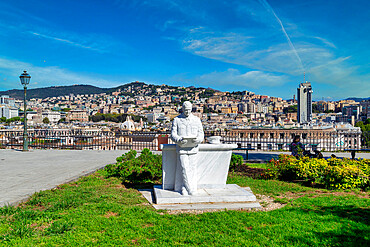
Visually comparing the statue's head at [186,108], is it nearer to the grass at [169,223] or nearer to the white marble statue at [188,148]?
the white marble statue at [188,148]

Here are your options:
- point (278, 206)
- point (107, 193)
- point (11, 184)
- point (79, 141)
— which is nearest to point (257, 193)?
point (278, 206)

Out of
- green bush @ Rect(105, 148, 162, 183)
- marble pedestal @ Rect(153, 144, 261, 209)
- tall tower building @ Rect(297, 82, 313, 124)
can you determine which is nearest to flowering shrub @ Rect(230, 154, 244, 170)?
green bush @ Rect(105, 148, 162, 183)

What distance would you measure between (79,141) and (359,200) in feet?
45.1

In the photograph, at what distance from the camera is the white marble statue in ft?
14.9

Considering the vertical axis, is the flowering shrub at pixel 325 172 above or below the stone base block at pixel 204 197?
above

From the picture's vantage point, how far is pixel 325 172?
19.1 ft

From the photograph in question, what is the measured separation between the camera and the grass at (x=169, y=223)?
297cm

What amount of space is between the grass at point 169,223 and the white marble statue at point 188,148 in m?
0.73

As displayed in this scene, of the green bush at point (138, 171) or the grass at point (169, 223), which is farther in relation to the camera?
the green bush at point (138, 171)

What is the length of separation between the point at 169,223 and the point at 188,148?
1342 mm

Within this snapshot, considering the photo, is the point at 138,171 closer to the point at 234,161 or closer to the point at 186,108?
the point at 186,108

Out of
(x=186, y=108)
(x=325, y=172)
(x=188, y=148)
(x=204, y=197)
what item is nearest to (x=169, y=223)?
(x=204, y=197)

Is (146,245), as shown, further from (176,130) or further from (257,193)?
(257,193)

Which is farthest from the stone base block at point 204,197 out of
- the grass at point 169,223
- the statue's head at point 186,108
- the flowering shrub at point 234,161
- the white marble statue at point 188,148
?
the flowering shrub at point 234,161
